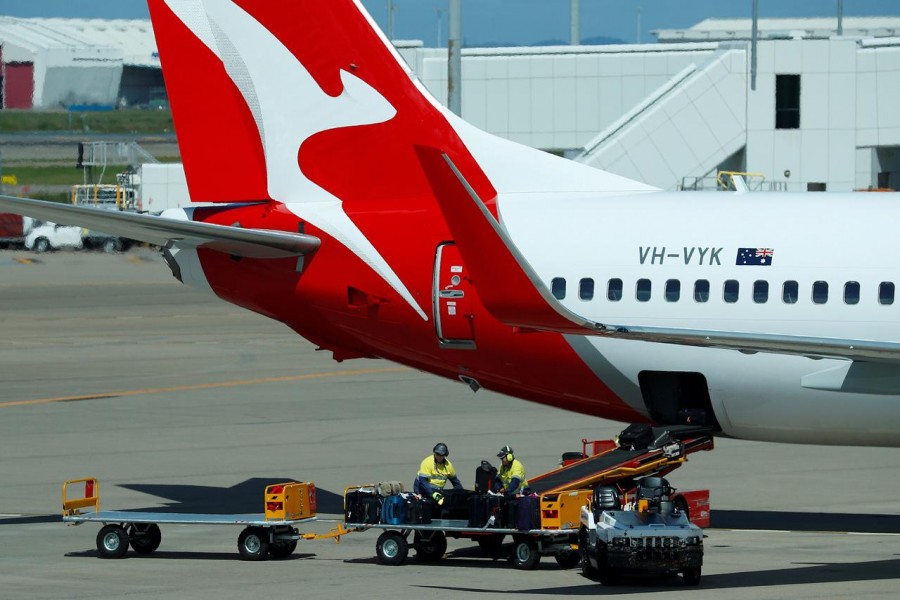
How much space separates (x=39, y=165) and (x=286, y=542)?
13122cm

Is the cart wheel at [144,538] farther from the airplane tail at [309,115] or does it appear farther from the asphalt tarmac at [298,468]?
the airplane tail at [309,115]

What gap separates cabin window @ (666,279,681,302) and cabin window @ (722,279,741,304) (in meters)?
0.70

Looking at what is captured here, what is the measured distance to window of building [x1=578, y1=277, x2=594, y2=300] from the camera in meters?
24.2

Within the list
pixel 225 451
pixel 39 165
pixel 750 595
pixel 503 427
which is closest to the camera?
pixel 750 595

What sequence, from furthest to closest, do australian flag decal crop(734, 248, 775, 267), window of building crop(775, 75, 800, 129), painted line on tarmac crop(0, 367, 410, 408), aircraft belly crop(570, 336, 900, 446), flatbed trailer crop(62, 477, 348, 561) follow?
window of building crop(775, 75, 800, 129) < painted line on tarmac crop(0, 367, 410, 408) < australian flag decal crop(734, 248, 775, 267) < aircraft belly crop(570, 336, 900, 446) < flatbed trailer crop(62, 477, 348, 561)

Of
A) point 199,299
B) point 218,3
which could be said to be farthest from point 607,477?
point 199,299

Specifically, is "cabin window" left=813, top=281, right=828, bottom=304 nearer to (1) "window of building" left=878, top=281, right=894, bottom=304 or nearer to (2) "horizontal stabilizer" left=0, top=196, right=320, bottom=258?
(1) "window of building" left=878, top=281, right=894, bottom=304

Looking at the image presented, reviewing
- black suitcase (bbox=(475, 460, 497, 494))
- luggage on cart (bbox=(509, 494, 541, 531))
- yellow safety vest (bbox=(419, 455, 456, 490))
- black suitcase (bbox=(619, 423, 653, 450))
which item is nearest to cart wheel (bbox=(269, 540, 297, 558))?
yellow safety vest (bbox=(419, 455, 456, 490))

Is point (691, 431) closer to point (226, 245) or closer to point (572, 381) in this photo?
point (572, 381)

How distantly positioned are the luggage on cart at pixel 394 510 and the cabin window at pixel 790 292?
6.46 meters

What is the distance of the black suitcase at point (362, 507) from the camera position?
22281 millimetres

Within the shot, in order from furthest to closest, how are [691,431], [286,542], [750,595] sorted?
[691,431] < [286,542] < [750,595]

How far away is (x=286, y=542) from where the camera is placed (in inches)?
885

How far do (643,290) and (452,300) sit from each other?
118 inches
